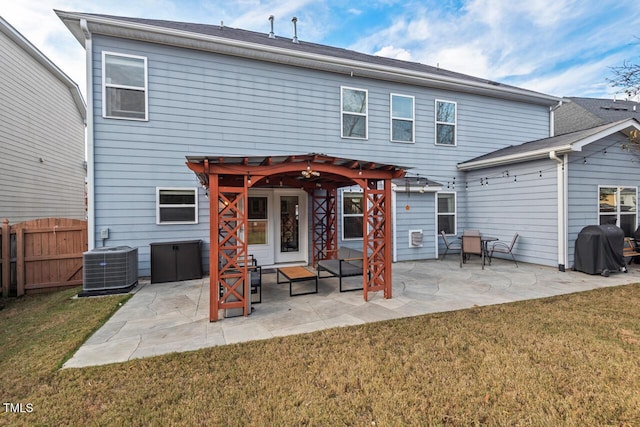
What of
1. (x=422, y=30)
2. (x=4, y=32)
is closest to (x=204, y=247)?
(x=4, y=32)

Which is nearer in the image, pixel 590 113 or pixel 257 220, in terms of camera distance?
pixel 257 220

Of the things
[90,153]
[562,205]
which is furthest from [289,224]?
[562,205]

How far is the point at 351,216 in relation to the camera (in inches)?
324

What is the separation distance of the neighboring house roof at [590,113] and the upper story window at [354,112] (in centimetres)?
1177

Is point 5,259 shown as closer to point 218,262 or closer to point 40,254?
point 40,254

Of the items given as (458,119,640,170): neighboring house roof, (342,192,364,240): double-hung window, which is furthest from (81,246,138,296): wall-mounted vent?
(458,119,640,170): neighboring house roof

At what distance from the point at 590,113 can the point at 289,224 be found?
52.6 feet

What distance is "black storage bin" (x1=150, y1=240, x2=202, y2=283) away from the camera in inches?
244

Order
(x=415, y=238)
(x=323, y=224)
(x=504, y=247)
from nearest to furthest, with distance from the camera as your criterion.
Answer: (x=323, y=224) → (x=504, y=247) → (x=415, y=238)

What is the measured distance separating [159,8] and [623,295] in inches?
520

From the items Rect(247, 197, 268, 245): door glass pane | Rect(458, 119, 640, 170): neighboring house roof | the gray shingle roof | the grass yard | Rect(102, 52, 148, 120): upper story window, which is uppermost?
the gray shingle roof

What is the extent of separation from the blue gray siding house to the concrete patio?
4.51ft

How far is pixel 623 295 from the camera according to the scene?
497 centimetres

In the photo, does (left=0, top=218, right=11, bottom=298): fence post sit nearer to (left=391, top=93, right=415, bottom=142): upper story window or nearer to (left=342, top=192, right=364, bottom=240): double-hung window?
(left=342, top=192, right=364, bottom=240): double-hung window
